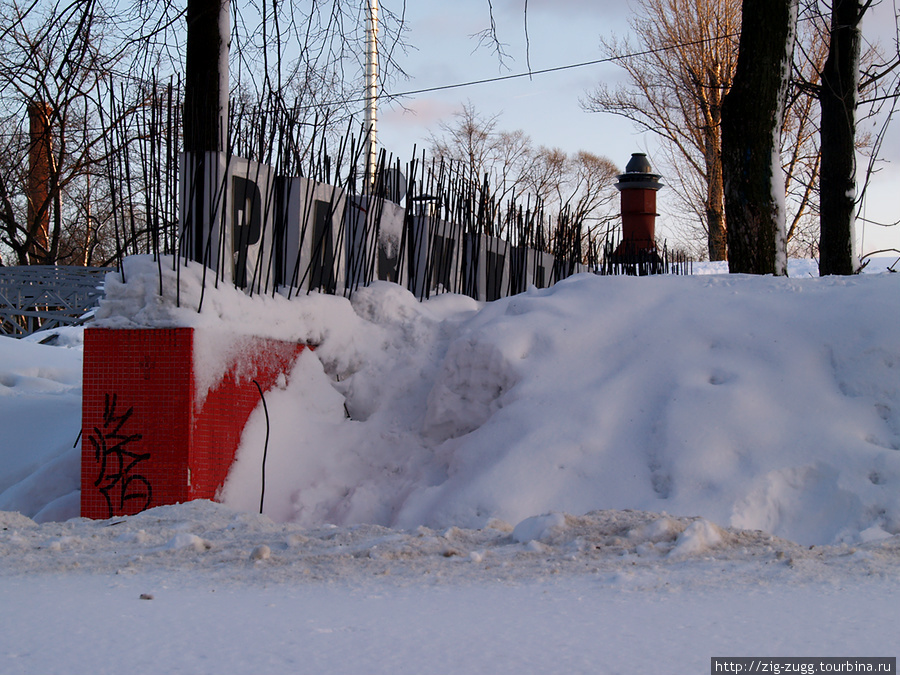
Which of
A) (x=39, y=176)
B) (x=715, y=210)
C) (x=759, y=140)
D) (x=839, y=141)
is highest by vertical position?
(x=39, y=176)

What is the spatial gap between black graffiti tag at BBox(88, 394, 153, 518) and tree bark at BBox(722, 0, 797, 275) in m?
4.51

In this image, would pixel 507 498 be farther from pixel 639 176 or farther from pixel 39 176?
pixel 39 176

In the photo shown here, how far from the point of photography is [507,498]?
3.45m

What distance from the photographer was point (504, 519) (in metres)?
3.34

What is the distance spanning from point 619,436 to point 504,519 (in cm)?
68

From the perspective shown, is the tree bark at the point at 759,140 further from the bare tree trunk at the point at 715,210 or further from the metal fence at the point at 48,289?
the bare tree trunk at the point at 715,210

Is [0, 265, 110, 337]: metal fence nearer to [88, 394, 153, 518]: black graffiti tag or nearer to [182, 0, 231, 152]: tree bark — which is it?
[182, 0, 231, 152]: tree bark

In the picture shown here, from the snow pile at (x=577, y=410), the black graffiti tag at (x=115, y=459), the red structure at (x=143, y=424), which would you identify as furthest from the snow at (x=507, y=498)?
the black graffiti tag at (x=115, y=459)

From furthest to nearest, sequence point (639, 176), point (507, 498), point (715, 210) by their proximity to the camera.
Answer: point (715, 210)
point (639, 176)
point (507, 498)

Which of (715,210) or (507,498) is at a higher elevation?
(715,210)

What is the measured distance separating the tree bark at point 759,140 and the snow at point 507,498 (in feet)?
4.95

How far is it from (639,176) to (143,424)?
13880 mm

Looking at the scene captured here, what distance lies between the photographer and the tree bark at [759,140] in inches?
237

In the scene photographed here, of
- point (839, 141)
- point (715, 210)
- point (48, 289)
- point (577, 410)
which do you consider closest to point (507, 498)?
point (577, 410)
